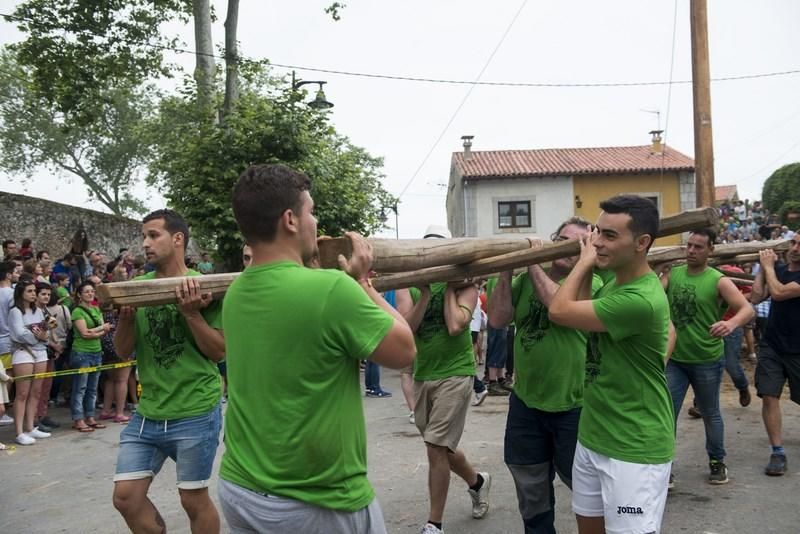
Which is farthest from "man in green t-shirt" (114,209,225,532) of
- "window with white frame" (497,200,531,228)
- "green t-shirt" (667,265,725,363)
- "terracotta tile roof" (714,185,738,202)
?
"terracotta tile roof" (714,185,738,202)

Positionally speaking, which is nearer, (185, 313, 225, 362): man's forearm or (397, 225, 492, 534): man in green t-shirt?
(185, 313, 225, 362): man's forearm

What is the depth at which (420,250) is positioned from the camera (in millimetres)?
3361

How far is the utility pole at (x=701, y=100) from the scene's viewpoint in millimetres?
10750

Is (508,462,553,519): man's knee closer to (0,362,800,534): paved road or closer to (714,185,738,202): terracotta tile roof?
(0,362,800,534): paved road

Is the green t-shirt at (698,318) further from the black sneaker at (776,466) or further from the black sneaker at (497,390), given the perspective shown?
the black sneaker at (497,390)

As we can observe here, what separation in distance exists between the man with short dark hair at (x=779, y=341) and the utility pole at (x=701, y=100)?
4.60m

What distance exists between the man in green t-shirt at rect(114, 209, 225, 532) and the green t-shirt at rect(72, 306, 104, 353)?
5.97m

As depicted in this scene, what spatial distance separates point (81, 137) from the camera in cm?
4416

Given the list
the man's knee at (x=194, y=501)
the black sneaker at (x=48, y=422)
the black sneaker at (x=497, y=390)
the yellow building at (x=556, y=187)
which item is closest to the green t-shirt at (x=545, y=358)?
the man's knee at (x=194, y=501)

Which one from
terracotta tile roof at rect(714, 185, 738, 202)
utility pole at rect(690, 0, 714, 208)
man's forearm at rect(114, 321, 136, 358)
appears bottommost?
man's forearm at rect(114, 321, 136, 358)

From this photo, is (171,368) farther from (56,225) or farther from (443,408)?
(56,225)

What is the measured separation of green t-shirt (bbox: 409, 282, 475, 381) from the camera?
501 centimetres

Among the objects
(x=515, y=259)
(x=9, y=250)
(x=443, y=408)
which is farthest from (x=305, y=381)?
(x=9, y=250)

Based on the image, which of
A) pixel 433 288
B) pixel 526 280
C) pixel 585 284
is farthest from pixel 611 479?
pixel 433 288
